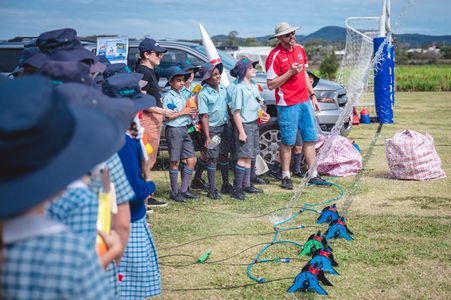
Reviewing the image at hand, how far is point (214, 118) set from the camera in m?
7.68

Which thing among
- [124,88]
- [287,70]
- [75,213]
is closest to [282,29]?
[287,70]

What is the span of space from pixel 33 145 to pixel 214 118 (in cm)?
617

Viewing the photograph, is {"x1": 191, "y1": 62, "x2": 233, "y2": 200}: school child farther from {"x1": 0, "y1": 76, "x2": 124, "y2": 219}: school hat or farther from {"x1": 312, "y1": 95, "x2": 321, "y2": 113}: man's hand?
{"x1": 0, "y1": 76, "x2": 124, "y2": 219}: school hat

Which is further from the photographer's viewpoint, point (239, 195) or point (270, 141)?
point (270, 141)

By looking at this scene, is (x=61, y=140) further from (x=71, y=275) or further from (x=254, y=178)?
(x=254, y=178)

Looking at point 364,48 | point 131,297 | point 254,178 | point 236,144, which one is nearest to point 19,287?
point 131,297

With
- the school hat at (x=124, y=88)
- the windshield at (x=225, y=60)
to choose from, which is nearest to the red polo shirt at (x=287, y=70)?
the windshield at (x=225, y=60)

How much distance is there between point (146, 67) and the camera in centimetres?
710

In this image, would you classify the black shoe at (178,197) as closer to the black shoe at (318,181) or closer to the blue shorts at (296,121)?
the blue shorts at (296,121)

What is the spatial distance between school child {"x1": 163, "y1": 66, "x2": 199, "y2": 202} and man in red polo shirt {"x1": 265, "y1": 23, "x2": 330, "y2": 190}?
122 centimetres

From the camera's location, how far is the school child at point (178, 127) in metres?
7.39

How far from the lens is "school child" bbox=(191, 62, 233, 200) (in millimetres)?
7473

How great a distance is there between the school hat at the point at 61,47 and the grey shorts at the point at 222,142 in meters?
3.75

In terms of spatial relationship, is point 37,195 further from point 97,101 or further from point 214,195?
point 214,195
